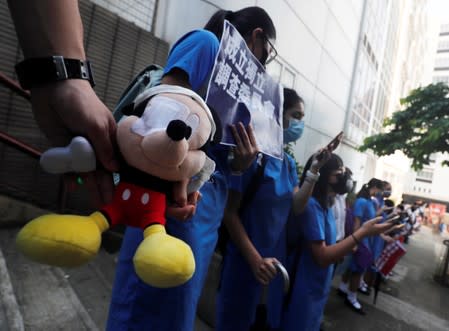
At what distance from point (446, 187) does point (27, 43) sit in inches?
1779

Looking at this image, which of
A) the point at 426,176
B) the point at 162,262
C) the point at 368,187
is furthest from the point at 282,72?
the point at 426,176

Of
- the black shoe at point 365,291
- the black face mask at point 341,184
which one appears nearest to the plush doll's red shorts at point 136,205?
the black face mask at point 341,184

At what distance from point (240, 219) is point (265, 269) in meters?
0.29

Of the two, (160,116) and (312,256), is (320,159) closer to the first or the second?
(312,256)

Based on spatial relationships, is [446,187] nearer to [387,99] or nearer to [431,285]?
[387,99]

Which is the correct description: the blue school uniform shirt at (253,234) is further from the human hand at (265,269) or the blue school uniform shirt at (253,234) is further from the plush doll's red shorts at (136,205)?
the plush doll's red shorts at (136,205)

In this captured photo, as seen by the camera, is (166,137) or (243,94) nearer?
(166,137)

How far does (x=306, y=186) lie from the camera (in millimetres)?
1693

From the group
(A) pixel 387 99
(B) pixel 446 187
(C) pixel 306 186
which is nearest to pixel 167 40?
(C) pixel 306 186

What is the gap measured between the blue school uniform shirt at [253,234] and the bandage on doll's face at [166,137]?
80cm

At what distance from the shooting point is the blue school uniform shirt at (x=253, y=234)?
1.52 m

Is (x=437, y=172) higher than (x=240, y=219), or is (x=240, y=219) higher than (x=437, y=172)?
(x=437, y=172)

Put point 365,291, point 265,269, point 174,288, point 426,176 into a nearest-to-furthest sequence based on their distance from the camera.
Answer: point 174,288
point 265,269
point 365,291
point 426,176

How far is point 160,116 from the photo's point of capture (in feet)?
2.00
